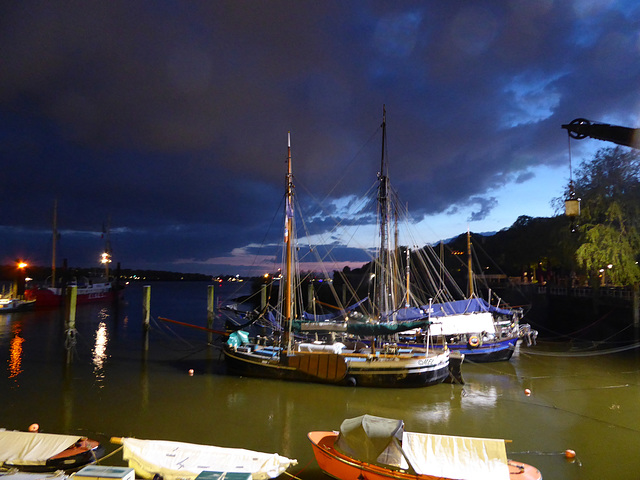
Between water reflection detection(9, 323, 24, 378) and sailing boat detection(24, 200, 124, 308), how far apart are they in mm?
25674

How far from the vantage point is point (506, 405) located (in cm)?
1931

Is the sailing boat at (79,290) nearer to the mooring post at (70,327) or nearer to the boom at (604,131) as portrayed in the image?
the mooring post at (70,327)

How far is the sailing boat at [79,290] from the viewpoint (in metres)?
67.2

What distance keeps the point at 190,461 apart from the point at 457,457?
23.6 ft

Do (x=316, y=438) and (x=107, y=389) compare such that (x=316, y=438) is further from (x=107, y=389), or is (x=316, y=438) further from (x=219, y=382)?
(x=107, y=389)

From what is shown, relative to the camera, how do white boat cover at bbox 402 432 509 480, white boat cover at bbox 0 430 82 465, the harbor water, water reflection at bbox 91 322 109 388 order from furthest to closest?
water reflection at bbox 91 322 109 388, the harbor water, white boat cover at bbox 0 430 82 465, white boat cover at bbox 402 432 509 480

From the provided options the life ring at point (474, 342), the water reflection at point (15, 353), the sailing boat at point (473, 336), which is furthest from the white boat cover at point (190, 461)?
the life ring at point (474, 342)

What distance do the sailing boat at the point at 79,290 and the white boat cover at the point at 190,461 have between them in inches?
2690

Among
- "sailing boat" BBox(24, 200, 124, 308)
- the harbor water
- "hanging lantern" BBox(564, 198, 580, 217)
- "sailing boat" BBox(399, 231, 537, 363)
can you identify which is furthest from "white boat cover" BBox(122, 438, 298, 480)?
"sailing boat" BBox(24, 200, 124, 308)

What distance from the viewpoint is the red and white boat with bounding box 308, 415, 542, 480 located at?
941cm

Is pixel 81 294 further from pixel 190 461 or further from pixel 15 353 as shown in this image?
pixel 190 461

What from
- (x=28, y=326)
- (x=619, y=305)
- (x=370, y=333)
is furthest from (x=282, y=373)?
(x=28, y=326)

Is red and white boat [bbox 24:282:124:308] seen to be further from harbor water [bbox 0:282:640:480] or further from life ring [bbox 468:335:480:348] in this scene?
life ring [bbox 468:335:480:348]

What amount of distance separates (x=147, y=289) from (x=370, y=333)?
21.2 metres
